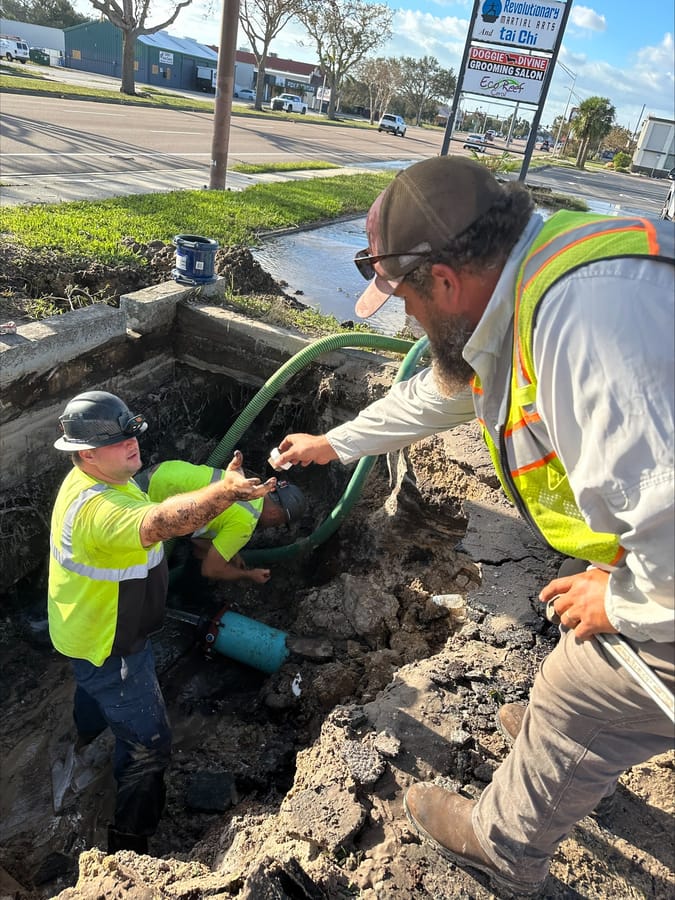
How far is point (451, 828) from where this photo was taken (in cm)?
197

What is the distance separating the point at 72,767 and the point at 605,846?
262 cm

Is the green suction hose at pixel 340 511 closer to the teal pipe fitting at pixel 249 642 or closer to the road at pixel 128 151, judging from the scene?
the teal pipe fitting at pixel 249 642

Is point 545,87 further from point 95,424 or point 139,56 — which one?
point 139,56

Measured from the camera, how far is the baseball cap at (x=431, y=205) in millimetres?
1545

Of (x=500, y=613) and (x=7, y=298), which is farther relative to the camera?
(x=7, y=298)

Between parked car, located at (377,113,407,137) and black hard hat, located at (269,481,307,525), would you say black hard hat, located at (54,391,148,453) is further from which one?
parked car, located at (377,113,407,137)

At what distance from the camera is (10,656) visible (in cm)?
392

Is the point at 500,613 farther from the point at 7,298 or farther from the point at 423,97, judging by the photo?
the point at 423,97

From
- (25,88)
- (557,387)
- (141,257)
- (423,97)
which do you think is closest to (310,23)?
(25,88)

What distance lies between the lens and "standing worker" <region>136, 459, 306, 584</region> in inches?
146

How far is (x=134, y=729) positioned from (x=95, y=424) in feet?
4.75

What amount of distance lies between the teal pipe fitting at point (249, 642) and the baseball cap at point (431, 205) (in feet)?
8.29

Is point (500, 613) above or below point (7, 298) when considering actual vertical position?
below

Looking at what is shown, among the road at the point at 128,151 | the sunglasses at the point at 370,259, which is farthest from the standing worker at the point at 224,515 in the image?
the road at the point at 128,151
